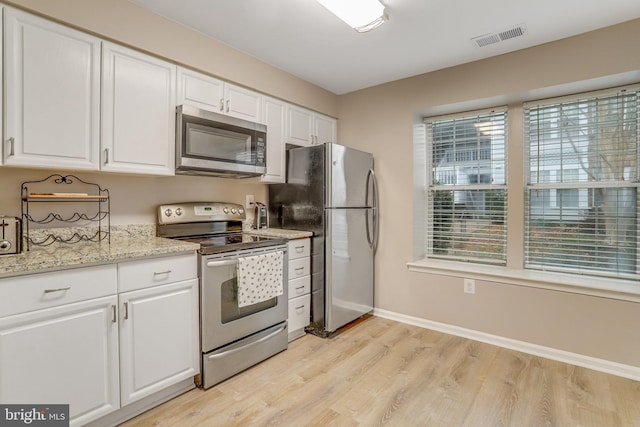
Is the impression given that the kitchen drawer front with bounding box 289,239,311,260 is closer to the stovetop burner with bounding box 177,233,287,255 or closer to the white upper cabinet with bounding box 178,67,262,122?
the stovetop burner with bounding box 177,233,287,255

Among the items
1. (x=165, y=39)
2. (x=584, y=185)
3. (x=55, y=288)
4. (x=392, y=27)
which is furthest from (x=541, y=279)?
(x=165, y=39)

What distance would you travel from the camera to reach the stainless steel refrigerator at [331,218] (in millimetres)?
2881

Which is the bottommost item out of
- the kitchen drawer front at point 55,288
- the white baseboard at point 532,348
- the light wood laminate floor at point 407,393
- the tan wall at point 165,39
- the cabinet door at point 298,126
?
the light wood laminate floor at point 407,393

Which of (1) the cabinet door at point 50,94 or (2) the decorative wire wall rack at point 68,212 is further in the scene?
(2) the decorative wire wall rack at point 68,212

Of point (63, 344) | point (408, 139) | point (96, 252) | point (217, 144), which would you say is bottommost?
point (63, 344)

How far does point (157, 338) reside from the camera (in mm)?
1883

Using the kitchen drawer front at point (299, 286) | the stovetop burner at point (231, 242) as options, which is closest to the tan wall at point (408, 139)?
the stovetop burner at point (231, 242)

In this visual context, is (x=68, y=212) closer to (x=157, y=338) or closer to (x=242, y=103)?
(x=157, y=338)

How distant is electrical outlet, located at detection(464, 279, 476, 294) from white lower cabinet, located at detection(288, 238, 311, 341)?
1.41 m

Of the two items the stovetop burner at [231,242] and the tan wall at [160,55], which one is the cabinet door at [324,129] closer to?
the tan wall at [160,55]

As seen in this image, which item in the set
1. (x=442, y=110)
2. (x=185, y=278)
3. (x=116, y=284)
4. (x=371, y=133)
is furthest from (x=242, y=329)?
(x=442, y=110)

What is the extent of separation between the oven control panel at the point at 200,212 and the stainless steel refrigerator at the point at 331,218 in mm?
450

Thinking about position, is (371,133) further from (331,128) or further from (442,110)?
(442,110)

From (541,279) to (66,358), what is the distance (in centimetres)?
312
